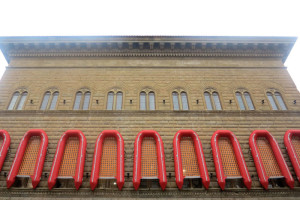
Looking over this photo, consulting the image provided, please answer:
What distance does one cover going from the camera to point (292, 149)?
1099cm

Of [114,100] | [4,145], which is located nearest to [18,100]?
[4,145]

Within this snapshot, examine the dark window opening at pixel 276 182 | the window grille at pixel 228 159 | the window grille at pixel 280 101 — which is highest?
the window grille at pixel 280 101

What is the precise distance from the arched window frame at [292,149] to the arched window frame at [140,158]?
289 inches

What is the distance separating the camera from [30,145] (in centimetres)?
1133

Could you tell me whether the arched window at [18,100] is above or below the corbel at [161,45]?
below

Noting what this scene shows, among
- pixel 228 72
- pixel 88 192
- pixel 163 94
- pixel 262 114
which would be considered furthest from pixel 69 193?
pixel 228 72

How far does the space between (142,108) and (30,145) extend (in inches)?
289

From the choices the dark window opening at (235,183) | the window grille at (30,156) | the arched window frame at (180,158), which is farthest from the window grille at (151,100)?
the window grille at (30,156)

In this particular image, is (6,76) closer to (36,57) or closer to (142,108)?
(36,57)

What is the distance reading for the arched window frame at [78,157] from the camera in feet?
32.2

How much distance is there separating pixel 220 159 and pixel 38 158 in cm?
1006

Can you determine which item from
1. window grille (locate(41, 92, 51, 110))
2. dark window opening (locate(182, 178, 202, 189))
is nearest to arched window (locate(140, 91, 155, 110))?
dark window opening (locate(182, 178, 202, 189))

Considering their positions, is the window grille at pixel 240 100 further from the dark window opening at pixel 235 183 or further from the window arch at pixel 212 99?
the dark window opening at pixel 235 183

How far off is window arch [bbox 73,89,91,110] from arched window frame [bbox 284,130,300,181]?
516 inches
